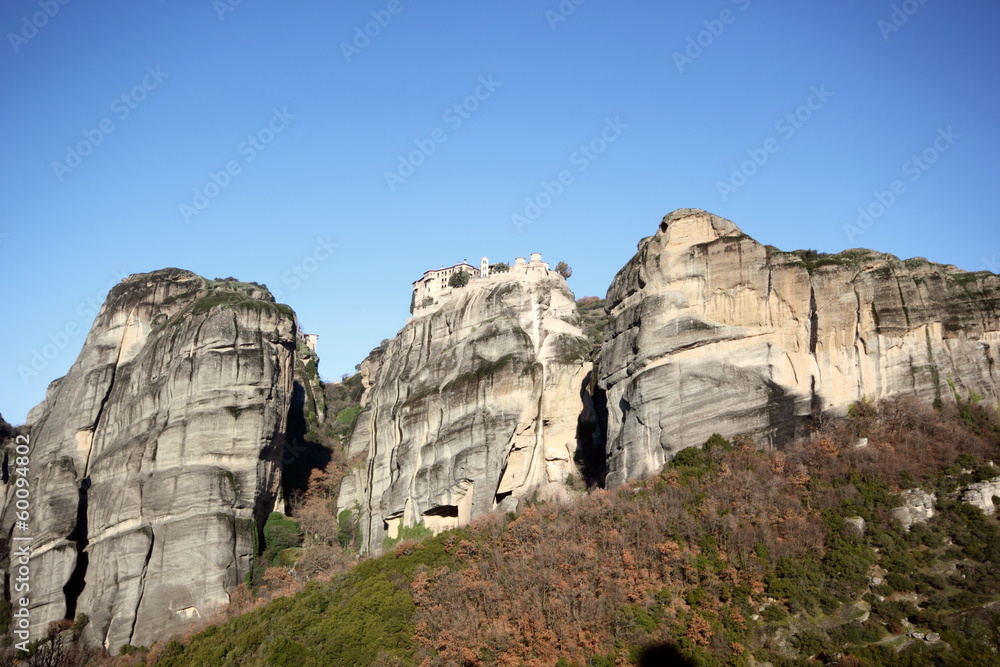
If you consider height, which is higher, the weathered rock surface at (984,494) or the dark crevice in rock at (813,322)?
the dark crevice in rock at (813,322)

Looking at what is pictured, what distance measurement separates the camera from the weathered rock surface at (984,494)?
117ft

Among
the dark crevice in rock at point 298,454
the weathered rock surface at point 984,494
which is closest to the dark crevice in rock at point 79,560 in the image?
the dark crevice in rock at point 298,454

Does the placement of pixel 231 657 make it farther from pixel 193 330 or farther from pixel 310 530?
pixel 193 330

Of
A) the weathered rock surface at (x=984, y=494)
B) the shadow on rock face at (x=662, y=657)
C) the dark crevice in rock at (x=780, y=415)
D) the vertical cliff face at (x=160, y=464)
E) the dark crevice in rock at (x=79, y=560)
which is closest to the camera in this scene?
the shadow on rock face at (x=662, y=657)

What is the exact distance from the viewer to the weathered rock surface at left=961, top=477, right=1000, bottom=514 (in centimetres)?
3562

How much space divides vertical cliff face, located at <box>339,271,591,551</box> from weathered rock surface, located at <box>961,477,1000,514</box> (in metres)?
18.5

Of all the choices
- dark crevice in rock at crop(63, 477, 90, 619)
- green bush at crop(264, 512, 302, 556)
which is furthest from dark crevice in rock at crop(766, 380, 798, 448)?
dark crevice in rock at crop(63, 477, 90, 619)

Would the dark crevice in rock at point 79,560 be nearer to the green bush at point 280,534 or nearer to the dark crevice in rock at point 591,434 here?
the green bush at point 280,534

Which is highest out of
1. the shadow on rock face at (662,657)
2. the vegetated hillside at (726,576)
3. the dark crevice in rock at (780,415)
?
the dark crevice in rock at (780,415)

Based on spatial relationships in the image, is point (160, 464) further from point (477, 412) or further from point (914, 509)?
point (914, 509)

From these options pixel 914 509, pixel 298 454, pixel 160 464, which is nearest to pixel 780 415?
pixel 914 509

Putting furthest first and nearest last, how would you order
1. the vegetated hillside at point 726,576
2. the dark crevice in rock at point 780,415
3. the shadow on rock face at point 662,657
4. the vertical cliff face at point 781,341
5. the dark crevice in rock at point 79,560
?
the dark crevice in rock at point 79,560
the vertical cliff face at point 781,341
the dark crevice in rock at point 780,415
the shadow on rock face at point 662,657
the vegetated hillside at point 726,576

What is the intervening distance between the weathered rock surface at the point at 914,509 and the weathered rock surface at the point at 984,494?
108cm

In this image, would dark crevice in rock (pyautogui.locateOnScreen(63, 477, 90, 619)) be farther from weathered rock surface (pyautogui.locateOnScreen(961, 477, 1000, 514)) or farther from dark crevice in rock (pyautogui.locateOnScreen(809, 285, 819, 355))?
Answer: weathered rock surface (pyautogui.locateOnScreen(961, 477, 1000, 514))
